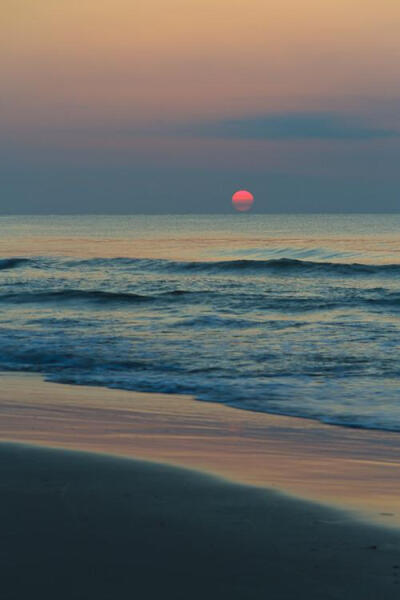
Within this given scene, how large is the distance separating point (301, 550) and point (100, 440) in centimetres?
294

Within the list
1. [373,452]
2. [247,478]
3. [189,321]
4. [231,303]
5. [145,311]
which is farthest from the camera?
[231,303]

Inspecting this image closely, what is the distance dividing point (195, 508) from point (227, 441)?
6.79 feet

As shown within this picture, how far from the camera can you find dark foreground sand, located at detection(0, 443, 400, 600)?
354 cm

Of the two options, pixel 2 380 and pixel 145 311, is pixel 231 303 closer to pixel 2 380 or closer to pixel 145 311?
pixel 145 311

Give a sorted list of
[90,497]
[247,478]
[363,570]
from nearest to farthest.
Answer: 1. [363,570]
2. [90,497]
3. [247,478]

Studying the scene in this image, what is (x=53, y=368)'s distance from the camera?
11.2m

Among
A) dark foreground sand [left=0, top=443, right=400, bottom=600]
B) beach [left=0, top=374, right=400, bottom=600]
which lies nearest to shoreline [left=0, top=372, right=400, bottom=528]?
beach [left=0, top=374, right=400, bottom=600]

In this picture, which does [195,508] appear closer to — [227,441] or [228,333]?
[227,441]

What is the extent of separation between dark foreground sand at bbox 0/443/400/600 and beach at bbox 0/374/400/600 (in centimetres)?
1

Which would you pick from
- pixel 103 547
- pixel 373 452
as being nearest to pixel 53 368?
pixel 373 452

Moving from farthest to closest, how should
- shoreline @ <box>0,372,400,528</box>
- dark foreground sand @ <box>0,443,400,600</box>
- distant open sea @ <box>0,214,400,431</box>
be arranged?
distant open sea @ <box>0,214,400,431</box> → shoreline @ <box>0,372,400,528</box> → dark foreground sand @ <box>0,443,400,600</box>

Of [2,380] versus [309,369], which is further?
[309,369]

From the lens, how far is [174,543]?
4.05 m

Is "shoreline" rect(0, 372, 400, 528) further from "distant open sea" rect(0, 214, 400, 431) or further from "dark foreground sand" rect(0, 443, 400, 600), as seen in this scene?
"distant open sea" rect(0, 214, 400, 431)
